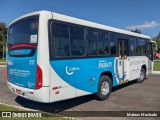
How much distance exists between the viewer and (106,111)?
6973 millimetres

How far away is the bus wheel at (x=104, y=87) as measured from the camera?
8.21m

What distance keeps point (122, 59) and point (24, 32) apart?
5.07 m

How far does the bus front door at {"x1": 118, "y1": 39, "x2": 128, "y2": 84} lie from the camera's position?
9.70 metres

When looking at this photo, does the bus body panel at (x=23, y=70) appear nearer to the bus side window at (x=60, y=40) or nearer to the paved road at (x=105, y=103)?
the bus side window at (x=60, y=40)

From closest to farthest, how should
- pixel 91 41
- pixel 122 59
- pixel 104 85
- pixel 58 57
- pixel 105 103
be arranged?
pixel 58 57 → pixel 91 41 → pixel 105 103 → pixel 104 85 → pixel 122 59

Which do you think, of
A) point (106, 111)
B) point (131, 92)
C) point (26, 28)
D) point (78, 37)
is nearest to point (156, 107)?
point (106, 111)

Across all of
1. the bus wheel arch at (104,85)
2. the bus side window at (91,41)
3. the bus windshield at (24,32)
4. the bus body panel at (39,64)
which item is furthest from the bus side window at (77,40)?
the bus wheel arch at (104,85)

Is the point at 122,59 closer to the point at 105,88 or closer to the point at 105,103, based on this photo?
the point at 105,88

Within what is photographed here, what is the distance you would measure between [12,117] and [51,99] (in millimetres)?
1219

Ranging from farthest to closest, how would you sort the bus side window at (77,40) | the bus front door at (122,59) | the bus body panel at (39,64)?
the bus front door at (122,59) → the bus side window at (77,40) → the bus body panel at (39,64)

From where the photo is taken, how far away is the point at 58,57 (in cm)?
625

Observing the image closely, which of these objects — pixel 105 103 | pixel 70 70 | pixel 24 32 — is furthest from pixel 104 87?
pixel 24 32

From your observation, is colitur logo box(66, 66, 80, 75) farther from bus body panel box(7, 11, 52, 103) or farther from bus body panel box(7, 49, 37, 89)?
bus body panel box(7, 49, 37, 89)

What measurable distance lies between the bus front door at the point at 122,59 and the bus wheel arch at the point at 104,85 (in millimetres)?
907
